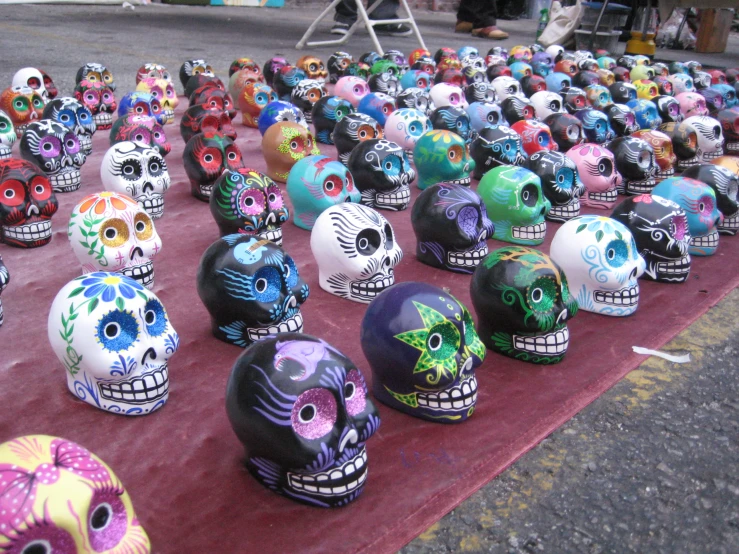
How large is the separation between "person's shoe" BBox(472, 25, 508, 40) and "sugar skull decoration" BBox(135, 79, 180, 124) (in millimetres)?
8806

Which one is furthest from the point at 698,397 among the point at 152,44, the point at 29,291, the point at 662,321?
the point at 152,44

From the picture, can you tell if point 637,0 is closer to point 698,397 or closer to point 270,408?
point 698,397

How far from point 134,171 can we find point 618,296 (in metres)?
2.90

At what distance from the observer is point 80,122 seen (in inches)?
234

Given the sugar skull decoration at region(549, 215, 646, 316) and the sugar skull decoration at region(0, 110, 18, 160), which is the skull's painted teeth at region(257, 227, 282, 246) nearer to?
the sugar skull decoration at region(549, 215, 646, 316)

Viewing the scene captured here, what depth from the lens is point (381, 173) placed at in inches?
198

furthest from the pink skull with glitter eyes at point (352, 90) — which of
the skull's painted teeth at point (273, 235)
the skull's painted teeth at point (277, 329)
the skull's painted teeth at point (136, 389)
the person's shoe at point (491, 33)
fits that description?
the person's shoe at point (491, 33)

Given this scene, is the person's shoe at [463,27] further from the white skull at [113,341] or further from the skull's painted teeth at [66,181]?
the white skull at [113,341]

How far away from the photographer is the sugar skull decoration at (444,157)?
525 centimetres

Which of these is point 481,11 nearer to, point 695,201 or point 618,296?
point 695,201

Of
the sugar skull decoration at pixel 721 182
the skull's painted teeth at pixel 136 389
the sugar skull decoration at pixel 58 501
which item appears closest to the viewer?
the sugar skull decoration at pixel 58 501

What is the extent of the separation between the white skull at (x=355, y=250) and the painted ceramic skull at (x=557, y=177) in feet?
5.05

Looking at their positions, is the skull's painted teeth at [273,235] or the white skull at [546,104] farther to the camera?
the white skull at [546,104]

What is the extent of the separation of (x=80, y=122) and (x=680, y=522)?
5.16m
